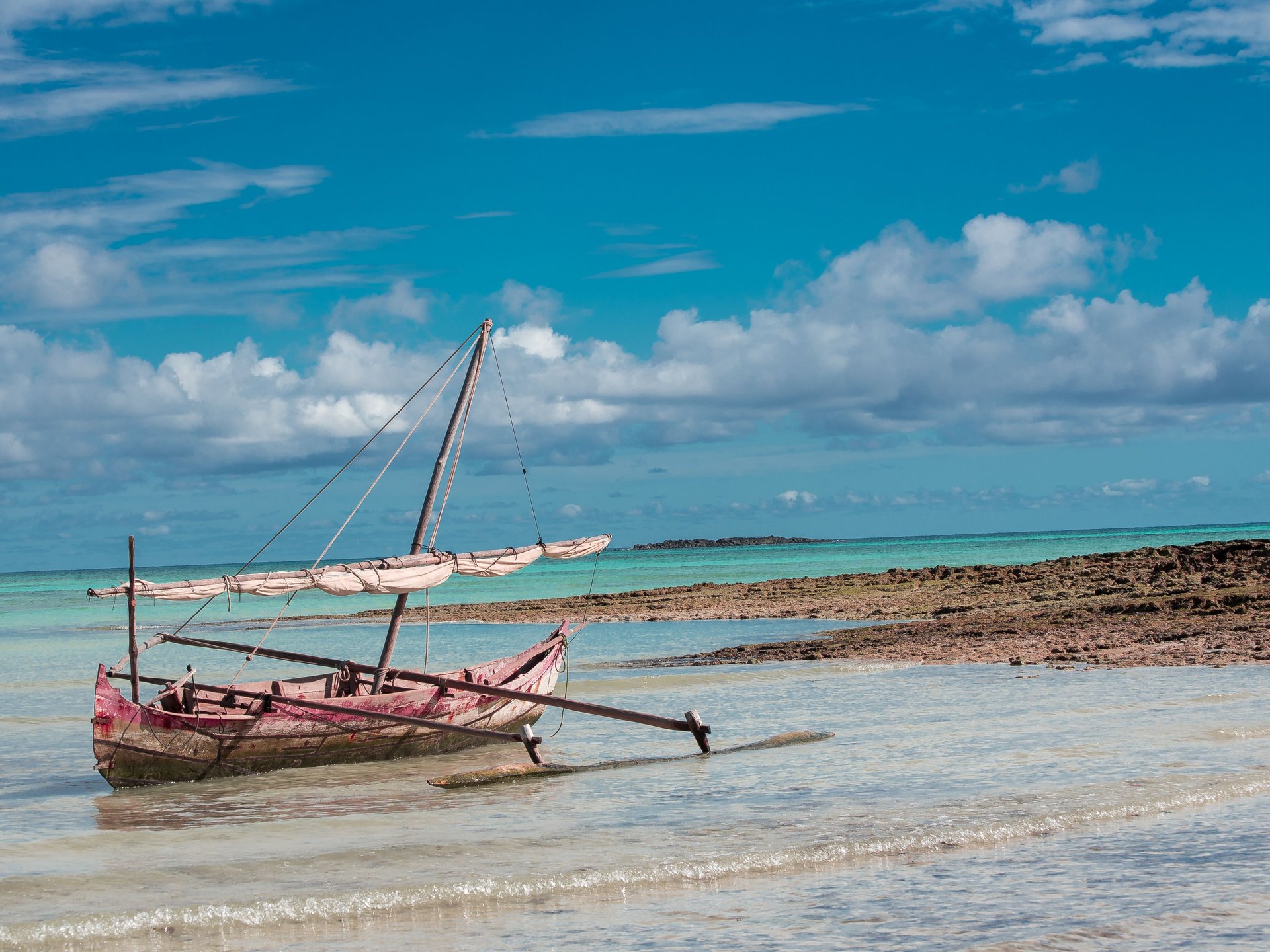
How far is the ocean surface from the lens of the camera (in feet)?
27.0

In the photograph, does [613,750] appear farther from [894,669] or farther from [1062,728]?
[894,669]

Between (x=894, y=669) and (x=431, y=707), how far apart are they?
1040 cm

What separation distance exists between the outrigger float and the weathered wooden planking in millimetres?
51

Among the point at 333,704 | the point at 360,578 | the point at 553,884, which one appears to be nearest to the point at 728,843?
the point at 553,884

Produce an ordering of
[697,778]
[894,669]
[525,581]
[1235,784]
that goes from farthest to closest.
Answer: [525,581] < [894,669] < [697,778] < [1235,784]

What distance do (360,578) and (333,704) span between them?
77.0 inches

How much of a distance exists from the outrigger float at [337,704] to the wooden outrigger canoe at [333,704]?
0.8 inches

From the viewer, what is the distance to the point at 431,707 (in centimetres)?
1636

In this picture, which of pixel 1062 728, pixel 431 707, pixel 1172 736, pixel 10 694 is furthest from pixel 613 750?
pixel 10 694

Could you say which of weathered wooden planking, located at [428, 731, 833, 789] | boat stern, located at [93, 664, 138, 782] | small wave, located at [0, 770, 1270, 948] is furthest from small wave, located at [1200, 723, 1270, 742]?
boat stern, located at [93, 664, 138, 782]

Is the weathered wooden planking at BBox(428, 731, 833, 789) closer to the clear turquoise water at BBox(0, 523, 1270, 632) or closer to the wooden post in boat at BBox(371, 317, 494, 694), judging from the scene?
Answer: the wooden post in boat at BBox(371, 317, 494, 694)

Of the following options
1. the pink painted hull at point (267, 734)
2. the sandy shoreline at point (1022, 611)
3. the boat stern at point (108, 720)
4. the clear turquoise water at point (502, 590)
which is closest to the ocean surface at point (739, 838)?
the pink painted hull at point (267, 734)

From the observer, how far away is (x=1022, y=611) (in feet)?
100

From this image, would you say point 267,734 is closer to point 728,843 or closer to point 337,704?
point 337,704
